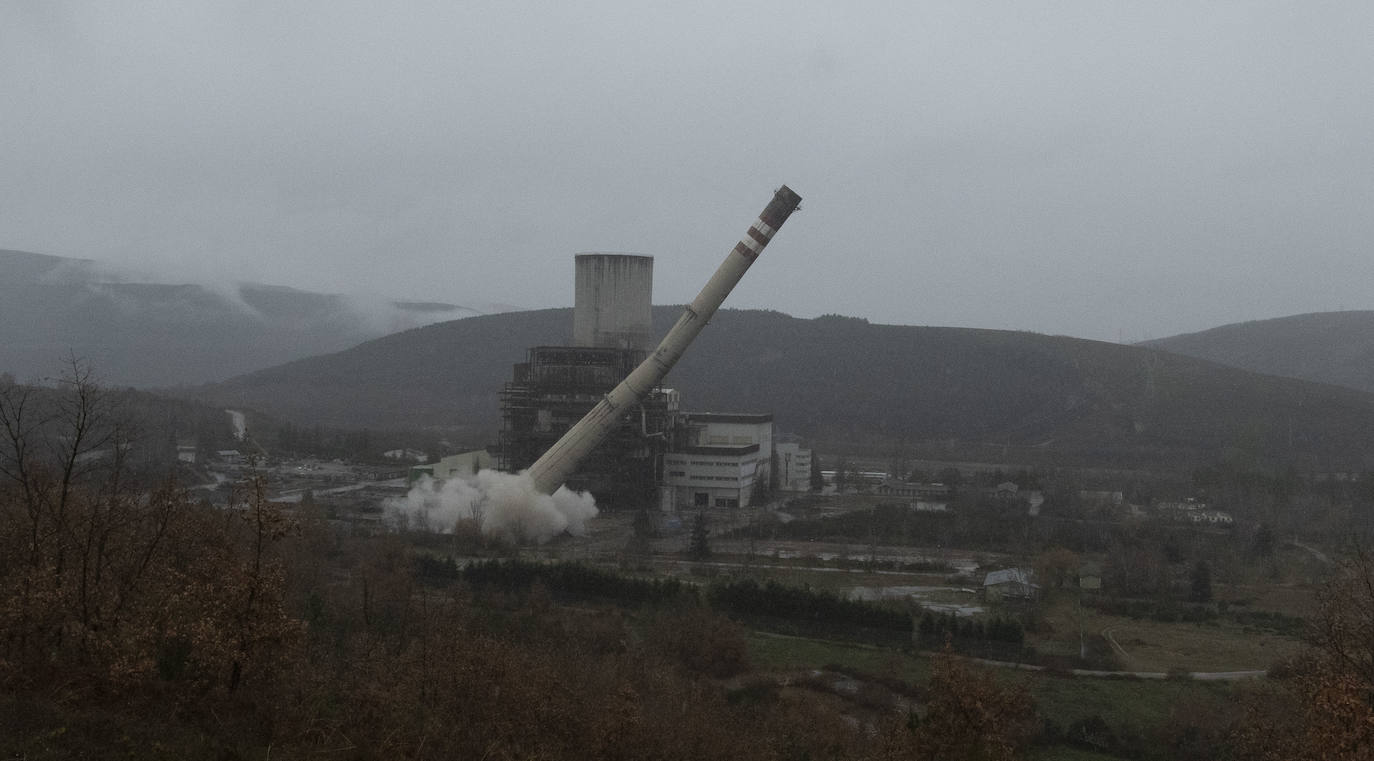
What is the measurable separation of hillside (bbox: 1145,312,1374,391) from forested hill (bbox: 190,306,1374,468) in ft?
147

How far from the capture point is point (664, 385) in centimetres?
4362

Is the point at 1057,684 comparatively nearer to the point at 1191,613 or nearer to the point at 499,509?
the point at 1191,613

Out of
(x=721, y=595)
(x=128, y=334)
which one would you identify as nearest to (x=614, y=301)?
(x=721, y=595)

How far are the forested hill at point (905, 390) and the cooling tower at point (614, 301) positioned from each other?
108 ft

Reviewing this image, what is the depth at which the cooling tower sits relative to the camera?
4419 cm

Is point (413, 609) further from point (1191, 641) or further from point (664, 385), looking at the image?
point (664, 385)

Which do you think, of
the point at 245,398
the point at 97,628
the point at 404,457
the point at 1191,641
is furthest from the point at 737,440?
the point at 245,398

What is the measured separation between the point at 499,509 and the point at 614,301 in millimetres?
13000

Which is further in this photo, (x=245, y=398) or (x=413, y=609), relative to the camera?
(x=245, y=398)

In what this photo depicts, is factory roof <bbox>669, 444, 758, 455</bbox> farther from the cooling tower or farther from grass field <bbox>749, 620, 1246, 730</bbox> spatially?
grass field <bbox>749, 620, 1246, 730</bbox>

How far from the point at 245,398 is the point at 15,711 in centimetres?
9780

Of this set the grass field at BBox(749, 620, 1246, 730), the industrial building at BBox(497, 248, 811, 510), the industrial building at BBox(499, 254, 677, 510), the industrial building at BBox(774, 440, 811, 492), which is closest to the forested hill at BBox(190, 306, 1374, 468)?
the industrial building at BBox(774, 440, 811, 492)

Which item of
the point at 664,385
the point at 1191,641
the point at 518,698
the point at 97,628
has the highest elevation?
the point at 664,385

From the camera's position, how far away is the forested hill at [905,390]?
72938 millimetres
